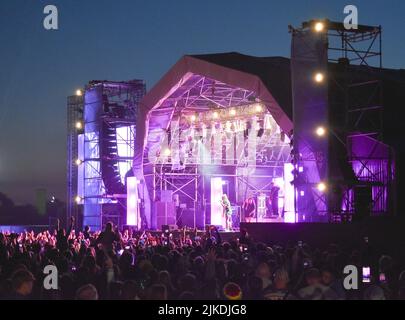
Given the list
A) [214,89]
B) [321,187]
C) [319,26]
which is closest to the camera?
[321,187]

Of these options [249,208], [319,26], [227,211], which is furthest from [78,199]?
[319,26]

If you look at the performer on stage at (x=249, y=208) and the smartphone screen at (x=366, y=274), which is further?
the performer on stage at (x=249, y=208)

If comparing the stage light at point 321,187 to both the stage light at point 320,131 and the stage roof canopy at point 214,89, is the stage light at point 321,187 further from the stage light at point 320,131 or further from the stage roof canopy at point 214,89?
the stage roof canopy at point 214,89

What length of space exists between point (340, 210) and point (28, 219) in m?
30.7

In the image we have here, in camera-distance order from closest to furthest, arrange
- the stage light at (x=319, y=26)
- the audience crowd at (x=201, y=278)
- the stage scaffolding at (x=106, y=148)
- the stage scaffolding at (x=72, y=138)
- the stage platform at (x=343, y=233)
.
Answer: the audience crowd at (x=201, y=278) → the stage platform at (x=343, y=233) → the stage light at (x=319, y=26) → the stage scaffolding at (x=106, y=148) → the stage scaffolding at (x=72, y=138)

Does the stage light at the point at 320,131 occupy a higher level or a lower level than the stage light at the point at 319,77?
lower

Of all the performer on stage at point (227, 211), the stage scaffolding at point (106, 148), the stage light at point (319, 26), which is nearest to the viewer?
the stage light at point (319, 26)

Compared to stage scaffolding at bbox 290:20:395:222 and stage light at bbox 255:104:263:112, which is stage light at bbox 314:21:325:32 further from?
stage light at bbox 255:104:263:112

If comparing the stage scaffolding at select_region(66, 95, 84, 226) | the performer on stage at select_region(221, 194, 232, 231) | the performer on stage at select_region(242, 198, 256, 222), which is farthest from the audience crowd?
the stage scaffolding at select_region(66, 95, 84, 226)

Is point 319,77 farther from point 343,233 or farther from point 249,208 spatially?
point 249,208

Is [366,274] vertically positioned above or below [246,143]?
below

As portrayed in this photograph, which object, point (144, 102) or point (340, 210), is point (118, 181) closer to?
point (144, 102)

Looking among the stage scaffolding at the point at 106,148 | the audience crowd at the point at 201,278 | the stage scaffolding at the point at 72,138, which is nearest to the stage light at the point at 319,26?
the audience crowd at the point at 201,278
